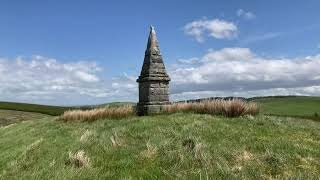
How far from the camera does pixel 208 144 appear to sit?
13984mm

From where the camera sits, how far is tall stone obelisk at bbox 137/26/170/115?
1027 inches

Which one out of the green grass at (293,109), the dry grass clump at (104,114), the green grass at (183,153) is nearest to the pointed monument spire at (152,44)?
the dry grass clump at (104,114)

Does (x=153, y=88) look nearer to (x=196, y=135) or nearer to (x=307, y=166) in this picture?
(x=196, y=135)

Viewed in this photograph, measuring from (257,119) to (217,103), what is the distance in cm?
345

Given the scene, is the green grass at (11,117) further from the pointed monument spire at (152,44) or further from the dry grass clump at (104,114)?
the pointed monument spire at (152,44)

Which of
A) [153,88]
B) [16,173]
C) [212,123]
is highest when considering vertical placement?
[153,88]

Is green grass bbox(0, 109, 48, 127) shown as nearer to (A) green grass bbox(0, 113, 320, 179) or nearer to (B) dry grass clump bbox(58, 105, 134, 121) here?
(B) dry grass clump bbox(58, 105, 134, 121)

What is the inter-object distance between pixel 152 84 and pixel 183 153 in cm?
1359

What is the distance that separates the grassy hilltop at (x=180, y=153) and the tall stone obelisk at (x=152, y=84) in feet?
23.6

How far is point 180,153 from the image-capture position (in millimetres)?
12859

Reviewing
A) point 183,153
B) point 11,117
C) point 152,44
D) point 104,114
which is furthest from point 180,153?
point 11,117

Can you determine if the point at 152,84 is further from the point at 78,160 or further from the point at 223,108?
the point at 78,160

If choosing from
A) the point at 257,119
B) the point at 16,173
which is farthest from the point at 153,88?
the point at 16,173

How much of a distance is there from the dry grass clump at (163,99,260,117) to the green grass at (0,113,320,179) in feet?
7.86
